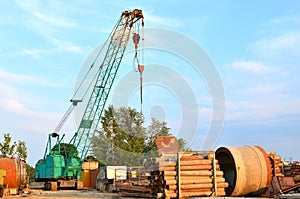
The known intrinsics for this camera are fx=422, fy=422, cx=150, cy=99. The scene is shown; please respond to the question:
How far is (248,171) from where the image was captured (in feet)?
72.5

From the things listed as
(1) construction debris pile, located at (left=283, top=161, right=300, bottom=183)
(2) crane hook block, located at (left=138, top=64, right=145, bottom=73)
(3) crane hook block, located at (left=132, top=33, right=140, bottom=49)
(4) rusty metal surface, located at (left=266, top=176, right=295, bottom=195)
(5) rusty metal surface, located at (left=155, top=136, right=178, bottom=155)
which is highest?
(3) crane hook block, located at (left=132, top=33, right=140, bottom=49)

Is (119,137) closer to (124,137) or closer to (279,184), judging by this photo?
(124,137)

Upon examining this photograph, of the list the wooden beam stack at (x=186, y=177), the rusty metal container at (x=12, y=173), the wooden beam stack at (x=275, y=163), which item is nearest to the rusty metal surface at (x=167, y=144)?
the rusty metal container at (x=12, y=173)

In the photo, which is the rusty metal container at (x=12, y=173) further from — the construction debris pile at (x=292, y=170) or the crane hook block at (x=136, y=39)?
the crane hook block at (x=136, y=39)

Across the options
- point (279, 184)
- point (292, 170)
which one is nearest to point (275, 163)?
point (292, 170)

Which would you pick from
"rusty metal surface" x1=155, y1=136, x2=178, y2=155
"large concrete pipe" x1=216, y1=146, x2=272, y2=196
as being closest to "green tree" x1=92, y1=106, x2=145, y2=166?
"rusty metal surface" x1=155, y1=136, x2=178, y2=155

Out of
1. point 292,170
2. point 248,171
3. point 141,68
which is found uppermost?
point 141,68

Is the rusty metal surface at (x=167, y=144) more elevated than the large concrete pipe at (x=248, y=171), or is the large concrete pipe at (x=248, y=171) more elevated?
the rusty metal surface at (x=167, y=144)

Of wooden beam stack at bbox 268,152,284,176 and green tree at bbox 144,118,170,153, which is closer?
wooden beam stack at bbox 268,152,284,176

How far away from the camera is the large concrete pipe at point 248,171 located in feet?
72.2

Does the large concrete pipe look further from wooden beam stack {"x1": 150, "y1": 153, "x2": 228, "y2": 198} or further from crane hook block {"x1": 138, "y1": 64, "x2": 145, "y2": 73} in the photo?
crane hook block {"x1": 138, "y1": 64, "x2": 145, "y2": 73}

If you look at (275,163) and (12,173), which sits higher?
(275,163)

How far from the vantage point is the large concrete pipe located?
22.0m

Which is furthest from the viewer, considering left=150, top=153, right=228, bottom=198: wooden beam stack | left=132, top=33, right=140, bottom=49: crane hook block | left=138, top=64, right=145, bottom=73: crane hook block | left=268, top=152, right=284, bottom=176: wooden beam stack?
left=132, top=33, right=140, bottom=49: crane hook block
